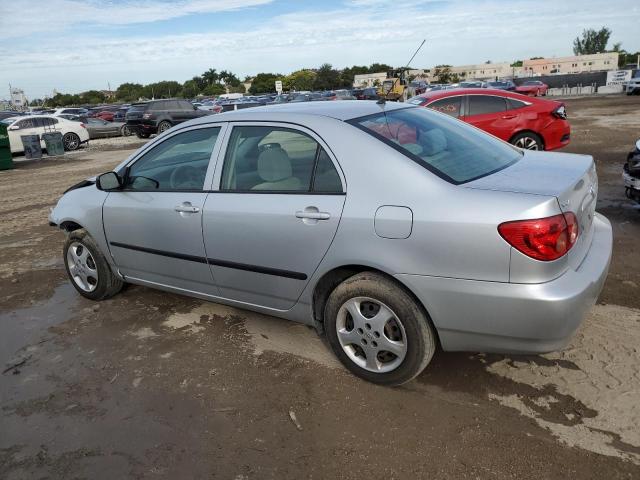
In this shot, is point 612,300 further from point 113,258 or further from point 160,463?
point 113,258

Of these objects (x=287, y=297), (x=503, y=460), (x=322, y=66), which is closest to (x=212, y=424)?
(x=287, y=297)

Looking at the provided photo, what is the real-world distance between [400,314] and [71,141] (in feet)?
72.5

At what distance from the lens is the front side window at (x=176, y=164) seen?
3.84m

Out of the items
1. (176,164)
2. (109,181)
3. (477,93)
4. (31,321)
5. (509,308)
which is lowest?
(31,321)

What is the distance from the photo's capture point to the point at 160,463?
267 centimetres

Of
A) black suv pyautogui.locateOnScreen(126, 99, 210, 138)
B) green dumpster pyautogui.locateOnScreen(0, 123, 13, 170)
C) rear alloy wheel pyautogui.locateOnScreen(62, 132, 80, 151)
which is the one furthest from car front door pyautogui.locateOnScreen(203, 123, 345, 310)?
rear alloy wheel pyautogui.locateOnScreen(62, 132, 80, 151)

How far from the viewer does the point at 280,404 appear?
309 centimetres

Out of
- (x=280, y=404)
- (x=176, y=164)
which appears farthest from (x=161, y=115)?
(x=280, y=404)

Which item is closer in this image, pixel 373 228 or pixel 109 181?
pixel 373 228

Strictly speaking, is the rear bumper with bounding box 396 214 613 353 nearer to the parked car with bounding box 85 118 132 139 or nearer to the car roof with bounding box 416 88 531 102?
the car roof with bounding box 416 88 531 102

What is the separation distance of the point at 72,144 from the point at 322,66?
78.3m

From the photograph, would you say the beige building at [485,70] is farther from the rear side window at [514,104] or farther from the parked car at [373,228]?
the parked car at [373,228]

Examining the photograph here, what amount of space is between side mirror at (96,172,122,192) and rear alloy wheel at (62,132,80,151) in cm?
Result: 1960

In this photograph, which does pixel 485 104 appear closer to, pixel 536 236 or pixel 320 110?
pixel 320 110
